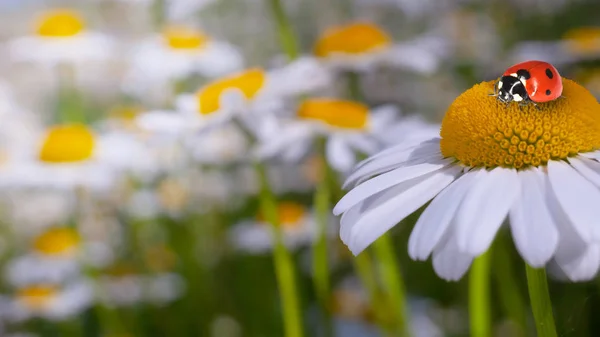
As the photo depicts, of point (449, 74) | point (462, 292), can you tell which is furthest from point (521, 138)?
point (449, 74)

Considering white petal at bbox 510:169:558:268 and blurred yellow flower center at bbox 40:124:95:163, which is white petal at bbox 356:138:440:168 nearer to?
white petal at bbox 510:169:558:268

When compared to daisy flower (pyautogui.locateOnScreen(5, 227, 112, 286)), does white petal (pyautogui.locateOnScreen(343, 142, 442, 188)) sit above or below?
below

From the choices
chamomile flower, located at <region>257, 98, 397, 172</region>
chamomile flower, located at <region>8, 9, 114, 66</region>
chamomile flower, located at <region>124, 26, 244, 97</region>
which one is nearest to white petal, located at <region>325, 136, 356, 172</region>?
chamomile flower, located at <region>257, 98, 397, 172</region>

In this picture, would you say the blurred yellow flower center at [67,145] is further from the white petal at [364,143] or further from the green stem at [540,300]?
the green stem at [540,300]

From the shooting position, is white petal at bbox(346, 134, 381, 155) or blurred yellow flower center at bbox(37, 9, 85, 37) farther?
blurred yellow flower center at bbox(37, 9, 85, 37)

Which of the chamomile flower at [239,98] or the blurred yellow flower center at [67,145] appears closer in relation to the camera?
the chamomile flower at [239,98]

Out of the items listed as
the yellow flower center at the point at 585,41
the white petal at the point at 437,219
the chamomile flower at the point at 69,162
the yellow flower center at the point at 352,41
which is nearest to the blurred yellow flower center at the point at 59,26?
the chamomile flower at the point at 69,162

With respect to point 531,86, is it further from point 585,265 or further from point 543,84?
point 585,265

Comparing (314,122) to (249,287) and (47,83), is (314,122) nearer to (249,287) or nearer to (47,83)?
(249,287)

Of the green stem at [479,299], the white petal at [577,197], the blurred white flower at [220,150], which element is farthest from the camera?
the blurred white flower at [220,150]
